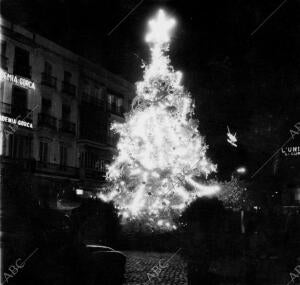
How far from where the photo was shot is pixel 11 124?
103ft

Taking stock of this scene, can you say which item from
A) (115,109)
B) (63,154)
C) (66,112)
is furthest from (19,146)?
(115,109)

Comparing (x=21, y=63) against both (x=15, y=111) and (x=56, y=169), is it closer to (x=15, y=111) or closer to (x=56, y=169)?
(x=15, y=111)

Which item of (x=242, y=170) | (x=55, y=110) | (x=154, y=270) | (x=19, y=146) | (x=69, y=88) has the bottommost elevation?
(x=154, y=270)

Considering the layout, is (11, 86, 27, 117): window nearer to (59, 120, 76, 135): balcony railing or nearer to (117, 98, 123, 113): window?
(59, 120, 76, 135): balcony railing

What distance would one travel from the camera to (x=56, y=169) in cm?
3641

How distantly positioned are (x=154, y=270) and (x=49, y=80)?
26.0 metres

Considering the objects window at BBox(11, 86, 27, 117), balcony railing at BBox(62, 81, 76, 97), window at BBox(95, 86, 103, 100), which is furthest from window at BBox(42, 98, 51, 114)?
window at BBox(95, 86, 103, 100)

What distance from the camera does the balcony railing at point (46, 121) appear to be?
34787 millimetres

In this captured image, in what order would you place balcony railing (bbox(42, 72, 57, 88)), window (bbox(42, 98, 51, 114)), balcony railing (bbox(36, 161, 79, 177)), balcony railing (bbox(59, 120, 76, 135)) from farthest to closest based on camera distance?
balcony railing (bbox(59, 120, 76, 135))
window (bbox(42, 98, 51, 114))
balcony railing (bbox(42, 72, 57, 88))
balcony railing (bbox(36, 161, 79, 177))

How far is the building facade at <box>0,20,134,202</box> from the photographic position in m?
31.9

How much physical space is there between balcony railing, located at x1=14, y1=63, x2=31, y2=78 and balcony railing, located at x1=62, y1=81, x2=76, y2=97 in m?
4.38

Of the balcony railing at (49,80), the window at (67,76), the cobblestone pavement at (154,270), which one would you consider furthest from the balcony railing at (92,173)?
the cobblestone pavement at (154,270)

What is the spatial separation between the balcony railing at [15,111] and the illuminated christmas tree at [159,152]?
14.3 m

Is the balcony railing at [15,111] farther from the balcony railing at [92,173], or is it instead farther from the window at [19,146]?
the balcony railing at [92,173]
